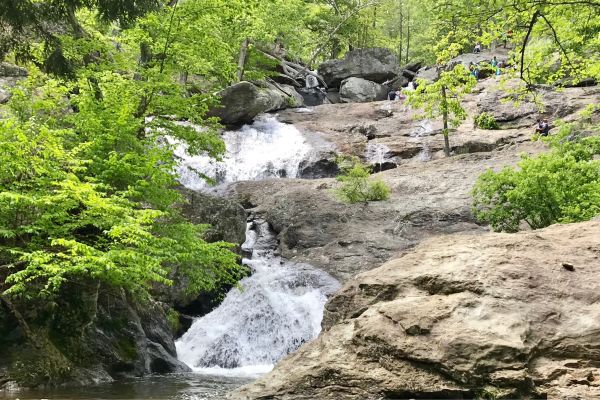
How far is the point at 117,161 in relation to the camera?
8.63m

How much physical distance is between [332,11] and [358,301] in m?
37.0

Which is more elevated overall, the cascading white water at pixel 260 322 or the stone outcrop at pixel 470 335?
the stone outcrop at pixel 470 335

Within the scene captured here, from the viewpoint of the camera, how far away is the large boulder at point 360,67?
133ft

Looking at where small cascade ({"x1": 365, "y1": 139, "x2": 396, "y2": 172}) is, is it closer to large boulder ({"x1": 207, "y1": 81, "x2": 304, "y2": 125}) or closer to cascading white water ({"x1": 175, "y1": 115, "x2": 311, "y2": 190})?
cascading white water ({"x1": 175, "y1": 115, "x2": 311, "y2": 190})

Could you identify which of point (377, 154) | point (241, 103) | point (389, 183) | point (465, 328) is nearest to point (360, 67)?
point (241, 103)

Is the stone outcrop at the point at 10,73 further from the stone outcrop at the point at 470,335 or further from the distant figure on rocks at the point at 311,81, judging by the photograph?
the distant figure on rocks at the point at 311,81

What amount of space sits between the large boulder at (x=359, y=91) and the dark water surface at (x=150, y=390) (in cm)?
3091

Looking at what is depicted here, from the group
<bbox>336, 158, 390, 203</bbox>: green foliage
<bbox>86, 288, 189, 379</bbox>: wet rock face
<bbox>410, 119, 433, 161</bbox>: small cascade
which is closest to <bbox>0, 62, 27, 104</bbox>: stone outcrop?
<bbox>86, 288, 189, 379</bbox>: wet rock face

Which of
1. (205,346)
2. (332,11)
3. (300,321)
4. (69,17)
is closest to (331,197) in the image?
(300,321)

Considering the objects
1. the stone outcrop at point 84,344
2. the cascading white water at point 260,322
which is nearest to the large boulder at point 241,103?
the cascading white water at point 260,322

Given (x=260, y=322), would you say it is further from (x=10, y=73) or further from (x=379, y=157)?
(x=379, y=157)

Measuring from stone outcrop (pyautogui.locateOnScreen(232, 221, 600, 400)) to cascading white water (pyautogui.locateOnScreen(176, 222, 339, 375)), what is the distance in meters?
5.78

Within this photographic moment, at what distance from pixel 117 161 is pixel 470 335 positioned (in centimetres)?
614

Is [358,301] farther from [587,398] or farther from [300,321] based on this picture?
[300,321]
